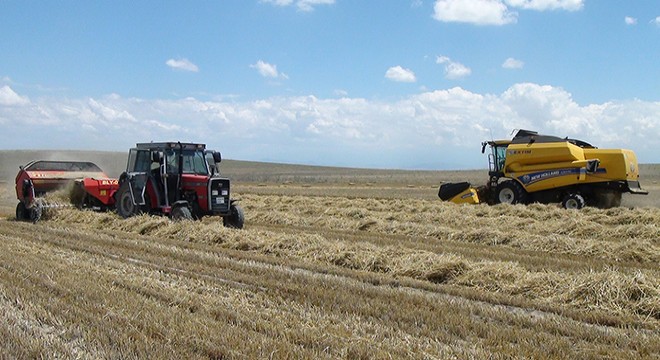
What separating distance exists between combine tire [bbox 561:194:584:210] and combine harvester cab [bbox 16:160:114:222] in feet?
45.5

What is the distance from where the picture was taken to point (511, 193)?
19547 millimetres

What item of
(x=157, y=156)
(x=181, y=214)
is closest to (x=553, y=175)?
(x=181, y=214)

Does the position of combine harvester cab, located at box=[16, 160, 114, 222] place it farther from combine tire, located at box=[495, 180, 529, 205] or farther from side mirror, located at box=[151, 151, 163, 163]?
combine tire, located at box=[495, 180, 529, 205]

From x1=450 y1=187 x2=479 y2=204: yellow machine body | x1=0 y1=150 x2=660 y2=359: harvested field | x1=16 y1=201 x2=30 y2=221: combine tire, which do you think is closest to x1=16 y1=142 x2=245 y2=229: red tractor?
x1=0 y1=150 x2=660 y2=359: harvested field

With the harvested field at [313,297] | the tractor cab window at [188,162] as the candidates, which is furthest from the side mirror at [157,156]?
the harvested field at [313,297]

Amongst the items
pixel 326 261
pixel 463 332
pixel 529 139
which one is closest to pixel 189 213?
pixel 326 261

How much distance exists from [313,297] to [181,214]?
24.0 ft

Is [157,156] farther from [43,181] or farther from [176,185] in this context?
[43,181]

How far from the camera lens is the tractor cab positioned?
524 inches

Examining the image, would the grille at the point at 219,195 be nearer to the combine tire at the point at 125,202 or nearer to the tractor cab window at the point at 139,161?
the tractor cab window at the point at 139,161

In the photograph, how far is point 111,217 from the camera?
46.4 feet

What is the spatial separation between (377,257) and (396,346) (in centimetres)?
403

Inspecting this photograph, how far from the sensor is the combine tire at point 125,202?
14.0m

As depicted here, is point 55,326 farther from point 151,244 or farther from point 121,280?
point 151,244
